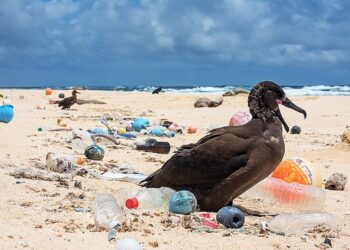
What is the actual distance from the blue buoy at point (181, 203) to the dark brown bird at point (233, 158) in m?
0.26

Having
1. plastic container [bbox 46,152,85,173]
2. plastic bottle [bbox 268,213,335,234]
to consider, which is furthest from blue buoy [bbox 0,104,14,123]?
plastic bottle [bbox 268,213,335,234]

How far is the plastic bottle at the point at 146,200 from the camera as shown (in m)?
4.72

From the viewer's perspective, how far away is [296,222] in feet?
14.7

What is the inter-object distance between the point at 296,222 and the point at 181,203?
3.18ft

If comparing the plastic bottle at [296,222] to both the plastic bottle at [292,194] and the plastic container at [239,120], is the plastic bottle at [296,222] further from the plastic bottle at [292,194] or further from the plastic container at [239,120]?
the plastic container at [239,120]

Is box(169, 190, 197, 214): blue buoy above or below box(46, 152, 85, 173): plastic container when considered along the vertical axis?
below

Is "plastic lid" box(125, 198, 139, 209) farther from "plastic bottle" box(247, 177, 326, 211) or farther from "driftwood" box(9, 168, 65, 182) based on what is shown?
"plastic bottle" box(247, 177, 326, 211)

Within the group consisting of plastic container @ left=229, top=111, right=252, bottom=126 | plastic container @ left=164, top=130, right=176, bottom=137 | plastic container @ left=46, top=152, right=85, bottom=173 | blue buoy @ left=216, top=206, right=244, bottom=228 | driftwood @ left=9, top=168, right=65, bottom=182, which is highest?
plastic container @ left=229, top=111, right=252, bottom=126

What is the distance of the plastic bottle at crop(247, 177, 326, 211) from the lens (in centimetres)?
552

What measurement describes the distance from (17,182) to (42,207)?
931 mm

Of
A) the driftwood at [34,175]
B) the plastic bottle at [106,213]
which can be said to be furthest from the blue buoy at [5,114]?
the plastic bottle at [106,213]

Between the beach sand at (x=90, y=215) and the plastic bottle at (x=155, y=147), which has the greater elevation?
the plastic bottle at (x=155, y=147)

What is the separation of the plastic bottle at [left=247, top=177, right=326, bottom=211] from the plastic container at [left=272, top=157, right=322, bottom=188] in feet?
0.80

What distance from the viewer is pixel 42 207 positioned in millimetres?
4539
